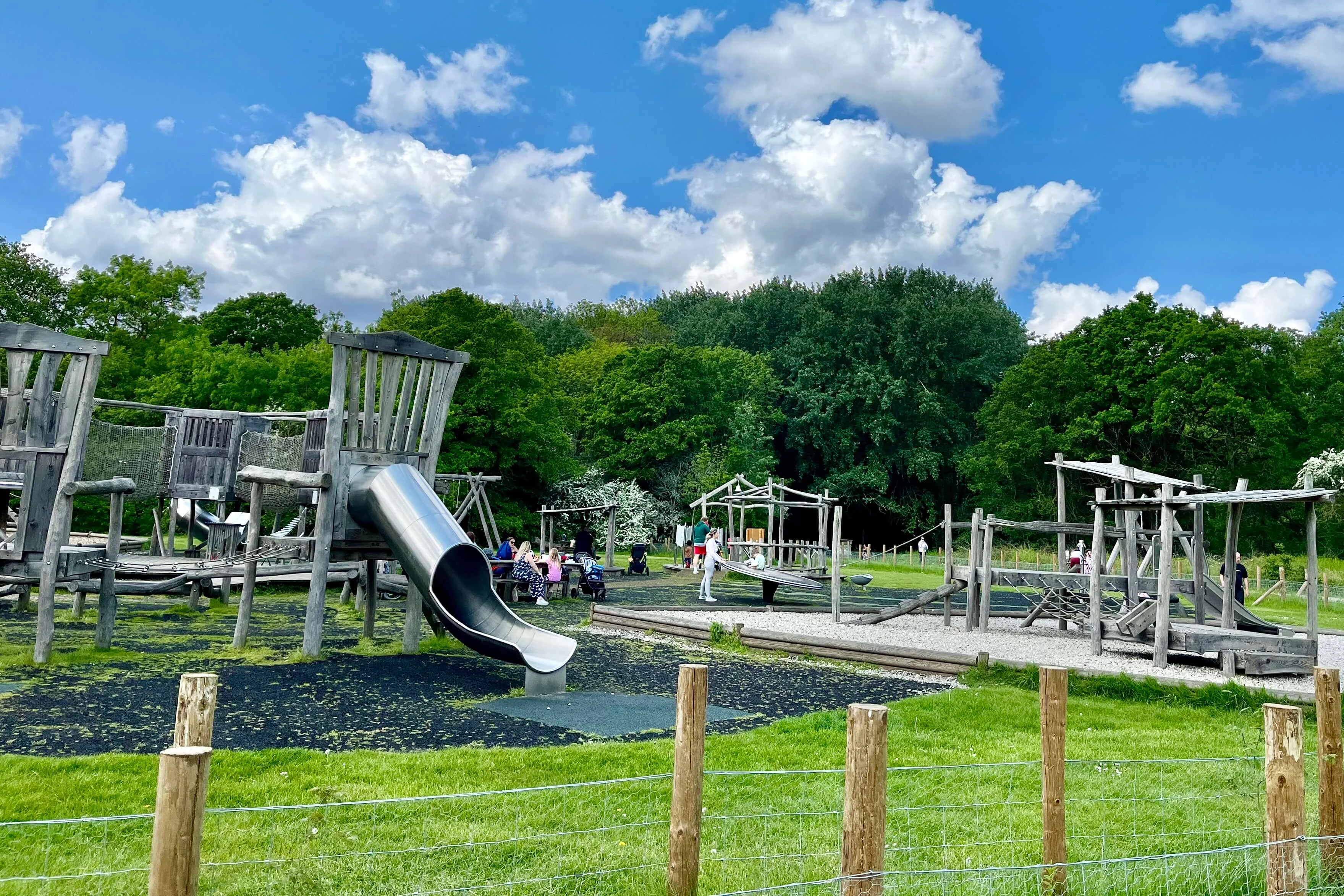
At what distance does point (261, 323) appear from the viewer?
4803cm

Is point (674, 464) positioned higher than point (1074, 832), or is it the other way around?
point (674, 464)

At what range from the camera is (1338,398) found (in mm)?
45312

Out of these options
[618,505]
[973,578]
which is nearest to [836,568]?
→ [973,578]

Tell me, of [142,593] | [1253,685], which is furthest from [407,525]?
[1253,685]

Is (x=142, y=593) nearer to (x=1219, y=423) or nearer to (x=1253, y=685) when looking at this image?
(x=1253, y=685)

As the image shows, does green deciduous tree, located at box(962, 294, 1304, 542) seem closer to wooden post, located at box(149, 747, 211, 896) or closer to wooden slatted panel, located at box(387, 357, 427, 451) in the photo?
wooden slatted panel, located at box(387, 357, 427, 451)

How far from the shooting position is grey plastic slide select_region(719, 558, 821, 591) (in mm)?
21312

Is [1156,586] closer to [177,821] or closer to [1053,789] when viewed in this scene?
[1053,789]

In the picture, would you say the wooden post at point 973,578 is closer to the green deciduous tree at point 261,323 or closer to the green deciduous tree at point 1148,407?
the green deciduous tree at point 1148,407

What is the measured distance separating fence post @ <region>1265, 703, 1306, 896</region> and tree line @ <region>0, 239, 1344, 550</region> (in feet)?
107

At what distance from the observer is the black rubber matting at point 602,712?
8.31 meters

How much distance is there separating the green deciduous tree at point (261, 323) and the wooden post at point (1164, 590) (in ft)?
134

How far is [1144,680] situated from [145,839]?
9129 mm

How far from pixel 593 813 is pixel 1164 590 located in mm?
9547
